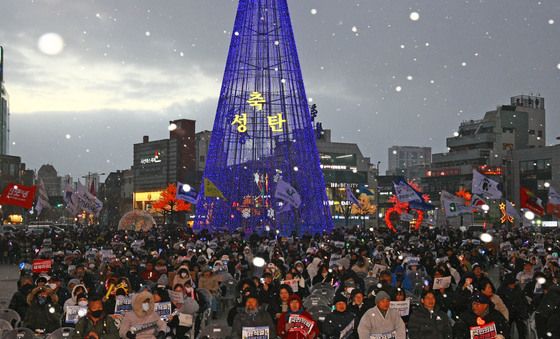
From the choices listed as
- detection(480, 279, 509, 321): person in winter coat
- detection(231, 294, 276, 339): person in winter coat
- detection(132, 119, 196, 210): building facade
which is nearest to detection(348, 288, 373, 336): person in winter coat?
detection(480, 279, 509, 321): person in winter coat

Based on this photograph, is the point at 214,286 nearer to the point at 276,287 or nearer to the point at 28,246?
the point at 276,287

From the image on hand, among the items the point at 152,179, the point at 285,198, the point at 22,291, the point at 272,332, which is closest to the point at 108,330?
the point at 272,332

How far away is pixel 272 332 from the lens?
28.6ft

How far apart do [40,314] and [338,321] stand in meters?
4.27

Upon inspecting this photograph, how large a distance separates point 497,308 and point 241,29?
25919mm

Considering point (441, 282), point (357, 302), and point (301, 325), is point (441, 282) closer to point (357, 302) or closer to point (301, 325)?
point (357, 302)

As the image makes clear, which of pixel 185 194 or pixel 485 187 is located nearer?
pixel 485 187

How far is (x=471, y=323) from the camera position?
8805mm

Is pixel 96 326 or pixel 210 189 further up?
pixel 210 189

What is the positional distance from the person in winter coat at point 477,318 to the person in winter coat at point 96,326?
3946 millimetres

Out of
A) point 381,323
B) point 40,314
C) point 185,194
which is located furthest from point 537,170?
point 381,323

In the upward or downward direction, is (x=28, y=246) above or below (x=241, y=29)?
below

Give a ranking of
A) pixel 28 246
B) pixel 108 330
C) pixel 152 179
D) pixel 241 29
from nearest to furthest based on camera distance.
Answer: pixel 108 330
pixel 28 246
pixel 241 29
pixel 152 179

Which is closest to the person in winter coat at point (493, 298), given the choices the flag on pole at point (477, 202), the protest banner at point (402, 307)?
the protest banner at point (402, 307)
